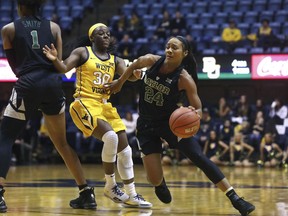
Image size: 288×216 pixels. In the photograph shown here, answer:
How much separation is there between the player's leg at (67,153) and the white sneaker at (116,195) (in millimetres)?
220

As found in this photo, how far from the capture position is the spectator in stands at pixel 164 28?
57.4 ft

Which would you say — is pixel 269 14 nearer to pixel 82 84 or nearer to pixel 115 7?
pixel 115 7

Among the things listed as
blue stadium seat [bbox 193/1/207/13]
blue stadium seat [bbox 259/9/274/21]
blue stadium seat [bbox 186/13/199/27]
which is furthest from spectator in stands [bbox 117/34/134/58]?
blue stadium seat [bbox 259/9/274/21]

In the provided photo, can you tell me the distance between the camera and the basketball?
20.1ft

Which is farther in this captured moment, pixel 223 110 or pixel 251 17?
pixel 251 17

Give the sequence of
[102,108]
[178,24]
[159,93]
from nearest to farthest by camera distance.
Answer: [159,93], [102,108], [178,24]

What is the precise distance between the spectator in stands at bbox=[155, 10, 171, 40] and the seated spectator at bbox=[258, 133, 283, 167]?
12.6ft

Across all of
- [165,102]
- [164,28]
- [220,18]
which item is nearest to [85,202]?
[165,102]

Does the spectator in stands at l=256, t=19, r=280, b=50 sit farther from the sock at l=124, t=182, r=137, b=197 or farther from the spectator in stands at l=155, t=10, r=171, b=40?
the sock at l=124, t=182, r=137, b=197

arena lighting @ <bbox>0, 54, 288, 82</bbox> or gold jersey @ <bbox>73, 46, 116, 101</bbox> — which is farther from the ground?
gold jersey @ <bbox>73, 46, 116, 101</bbox>

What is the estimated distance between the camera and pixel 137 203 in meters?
6.75

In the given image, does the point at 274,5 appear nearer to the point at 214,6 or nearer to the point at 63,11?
the point at 214,6

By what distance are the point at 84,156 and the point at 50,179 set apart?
621 centimetres

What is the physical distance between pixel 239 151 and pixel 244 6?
4.68 meters
